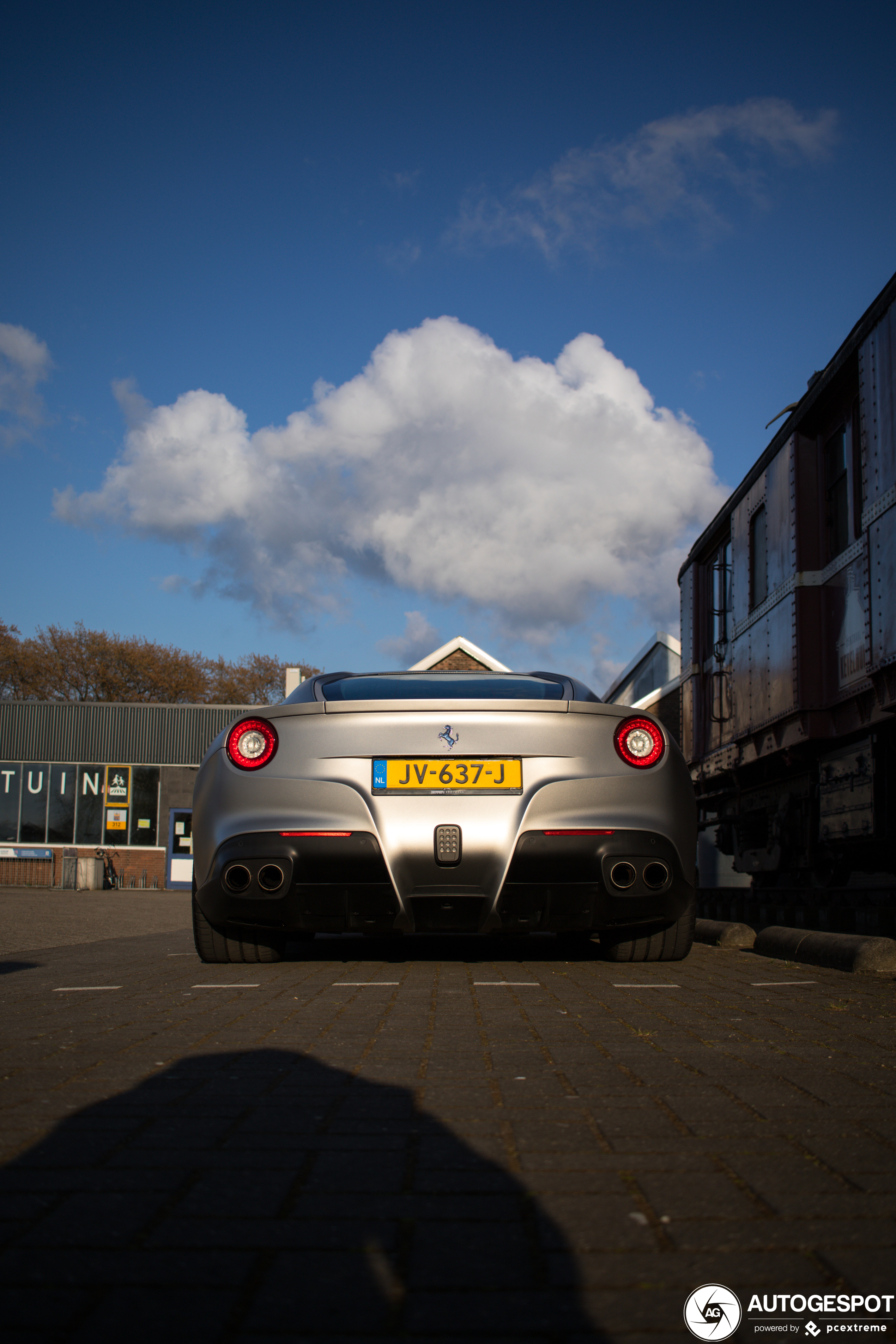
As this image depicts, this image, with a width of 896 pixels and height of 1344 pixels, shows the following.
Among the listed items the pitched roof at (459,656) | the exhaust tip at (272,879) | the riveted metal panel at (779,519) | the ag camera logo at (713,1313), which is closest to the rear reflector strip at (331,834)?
the exhaust tip at (272,879)

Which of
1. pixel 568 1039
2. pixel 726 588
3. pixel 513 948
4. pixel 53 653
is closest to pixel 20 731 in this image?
pixel 53 653

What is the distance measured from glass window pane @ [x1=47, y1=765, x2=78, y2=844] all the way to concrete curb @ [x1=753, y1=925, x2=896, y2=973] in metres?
32.5

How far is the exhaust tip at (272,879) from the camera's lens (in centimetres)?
456

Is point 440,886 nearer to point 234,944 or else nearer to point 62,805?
point 234,944

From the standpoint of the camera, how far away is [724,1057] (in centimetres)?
301

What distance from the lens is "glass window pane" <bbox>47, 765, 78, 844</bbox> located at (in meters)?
35.2

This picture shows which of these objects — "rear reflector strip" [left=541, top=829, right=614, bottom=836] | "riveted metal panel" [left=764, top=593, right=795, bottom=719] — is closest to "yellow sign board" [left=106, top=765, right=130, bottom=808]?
"riveted metal panel" [left=764, top=593, right=795, bottom=719]

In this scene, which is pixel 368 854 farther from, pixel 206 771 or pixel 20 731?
pixel 20 731

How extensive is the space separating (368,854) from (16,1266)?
2996 mm

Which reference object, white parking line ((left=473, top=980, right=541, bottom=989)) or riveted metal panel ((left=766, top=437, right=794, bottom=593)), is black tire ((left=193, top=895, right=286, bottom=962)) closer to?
white parking line ((left=473, top=980, right=541, bottom=989))

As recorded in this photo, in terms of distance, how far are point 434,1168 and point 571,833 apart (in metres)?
2.61

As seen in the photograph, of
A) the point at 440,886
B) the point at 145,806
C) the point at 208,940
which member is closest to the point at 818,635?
the point at 440,886

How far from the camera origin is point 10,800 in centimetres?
3550

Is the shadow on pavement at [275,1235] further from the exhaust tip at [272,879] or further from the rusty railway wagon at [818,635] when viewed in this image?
the rusty railway wagon at [818,635]
